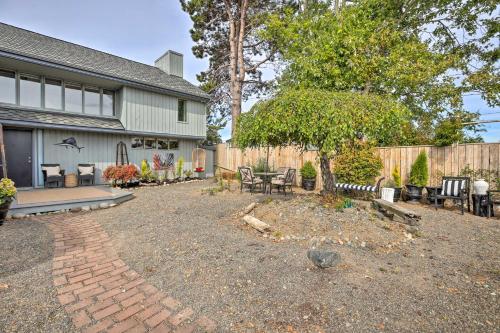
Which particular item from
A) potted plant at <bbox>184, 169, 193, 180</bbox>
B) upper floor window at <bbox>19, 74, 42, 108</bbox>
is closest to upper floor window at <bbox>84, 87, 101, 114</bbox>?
upper floor window at <bbox>19, 74, 42, 108</bbox>

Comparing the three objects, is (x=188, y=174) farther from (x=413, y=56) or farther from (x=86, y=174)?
(x=413, y=56)

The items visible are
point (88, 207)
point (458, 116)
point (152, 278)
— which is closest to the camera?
point (152, 278)

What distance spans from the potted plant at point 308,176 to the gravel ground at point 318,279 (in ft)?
18.7

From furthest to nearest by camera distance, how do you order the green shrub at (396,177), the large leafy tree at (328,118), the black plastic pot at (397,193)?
the green shrub at (396,177)
the black plastic pot at (397,193)
the large leafy tree at (328,118)

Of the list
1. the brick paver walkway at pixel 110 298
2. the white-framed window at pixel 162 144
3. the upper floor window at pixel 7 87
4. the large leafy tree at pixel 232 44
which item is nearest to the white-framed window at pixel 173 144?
the white-framed window at pixel 162 144

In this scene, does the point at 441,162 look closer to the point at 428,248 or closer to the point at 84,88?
the point at 428,248

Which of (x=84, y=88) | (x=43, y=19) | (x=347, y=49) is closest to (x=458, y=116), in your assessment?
(x=347, y=49)

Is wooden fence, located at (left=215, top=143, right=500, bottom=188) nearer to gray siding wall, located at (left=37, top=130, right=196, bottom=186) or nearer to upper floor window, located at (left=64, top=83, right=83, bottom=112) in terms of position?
gray siding wall, located at (left=37, top=130, right=196, bottom=186)

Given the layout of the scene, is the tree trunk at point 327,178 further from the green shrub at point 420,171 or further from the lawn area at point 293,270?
the green shrub at point 420,171

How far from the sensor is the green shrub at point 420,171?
7852mm

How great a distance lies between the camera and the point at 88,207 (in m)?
6.68

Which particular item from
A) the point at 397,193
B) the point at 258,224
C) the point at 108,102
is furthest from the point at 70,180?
the point at 397,193

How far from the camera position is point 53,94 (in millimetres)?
10281

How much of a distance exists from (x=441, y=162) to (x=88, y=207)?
10650mm
